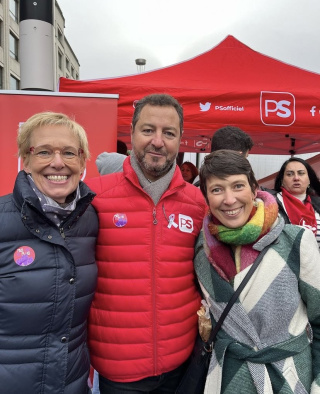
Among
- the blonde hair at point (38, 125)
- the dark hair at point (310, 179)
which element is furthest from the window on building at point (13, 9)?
the blonde hair at point (38, 125)

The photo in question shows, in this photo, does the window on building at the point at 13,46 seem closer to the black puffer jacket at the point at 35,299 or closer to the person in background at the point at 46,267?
the person in background at the point at 46,267

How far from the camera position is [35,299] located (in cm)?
123

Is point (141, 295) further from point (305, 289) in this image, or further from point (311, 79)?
point (311, 79)

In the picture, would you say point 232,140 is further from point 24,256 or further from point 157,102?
point 24,256

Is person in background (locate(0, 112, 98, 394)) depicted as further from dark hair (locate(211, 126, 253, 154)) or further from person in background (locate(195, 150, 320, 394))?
dark hair (locate(211, 126, 253, 154))

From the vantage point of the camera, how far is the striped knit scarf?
4.43 ft

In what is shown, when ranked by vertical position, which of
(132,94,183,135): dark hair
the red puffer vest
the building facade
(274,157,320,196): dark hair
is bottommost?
the red puffer vest

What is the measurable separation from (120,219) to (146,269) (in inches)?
10.3

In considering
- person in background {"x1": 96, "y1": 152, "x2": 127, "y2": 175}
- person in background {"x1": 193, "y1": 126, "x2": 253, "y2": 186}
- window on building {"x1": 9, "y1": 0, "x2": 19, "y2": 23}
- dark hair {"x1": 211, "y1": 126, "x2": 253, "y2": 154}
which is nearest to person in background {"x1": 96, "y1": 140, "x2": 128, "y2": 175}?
person in background {"x1": 96, "y1": 152, "x2": 127, "y2": 175}

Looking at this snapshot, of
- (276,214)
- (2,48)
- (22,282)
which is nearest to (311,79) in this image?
(276,214)

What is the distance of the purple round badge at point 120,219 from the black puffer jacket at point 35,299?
0.92ft

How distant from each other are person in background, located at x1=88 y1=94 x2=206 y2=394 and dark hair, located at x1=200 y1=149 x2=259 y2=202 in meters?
0.23

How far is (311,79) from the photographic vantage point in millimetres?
4020

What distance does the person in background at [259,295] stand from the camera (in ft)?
4.25
